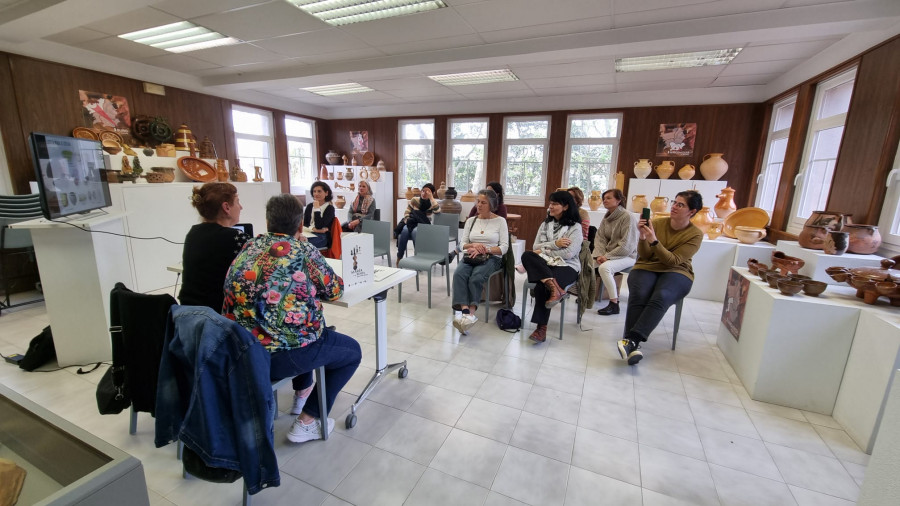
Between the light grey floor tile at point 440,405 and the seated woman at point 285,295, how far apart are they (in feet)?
1.95

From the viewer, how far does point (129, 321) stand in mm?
1510

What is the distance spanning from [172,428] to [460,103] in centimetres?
638

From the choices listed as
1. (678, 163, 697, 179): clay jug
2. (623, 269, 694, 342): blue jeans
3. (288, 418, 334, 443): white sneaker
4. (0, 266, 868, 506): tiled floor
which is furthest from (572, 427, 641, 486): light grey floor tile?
(678, 163, 697, 179): clay jug

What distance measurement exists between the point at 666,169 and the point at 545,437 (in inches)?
193

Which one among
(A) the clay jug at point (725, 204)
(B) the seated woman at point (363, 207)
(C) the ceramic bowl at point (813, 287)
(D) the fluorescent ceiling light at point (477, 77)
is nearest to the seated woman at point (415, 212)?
(B) the seated woman at point (363, 207)

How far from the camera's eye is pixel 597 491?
158cm

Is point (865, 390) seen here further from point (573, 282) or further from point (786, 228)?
point (786, 228)

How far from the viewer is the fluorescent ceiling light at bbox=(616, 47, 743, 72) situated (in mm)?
3932

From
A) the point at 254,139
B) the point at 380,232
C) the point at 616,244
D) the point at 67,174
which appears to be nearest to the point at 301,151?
the point at 254,139

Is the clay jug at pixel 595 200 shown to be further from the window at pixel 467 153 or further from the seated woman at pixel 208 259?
the seated woman at pixel 208 259

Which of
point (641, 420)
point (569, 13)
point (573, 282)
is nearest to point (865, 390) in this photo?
point (641, 420)

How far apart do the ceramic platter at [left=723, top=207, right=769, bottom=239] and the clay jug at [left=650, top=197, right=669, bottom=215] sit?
78 cm

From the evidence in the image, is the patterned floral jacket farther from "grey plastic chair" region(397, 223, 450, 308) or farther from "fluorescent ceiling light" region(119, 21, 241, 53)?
"fluorescent ceiling light" region(119, 21, 241, 53)

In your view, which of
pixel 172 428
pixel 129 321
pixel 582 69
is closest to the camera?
pixel 172 428
